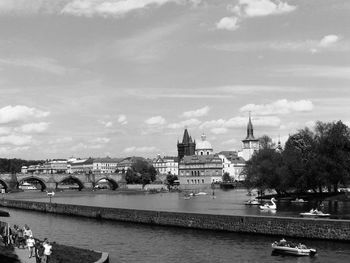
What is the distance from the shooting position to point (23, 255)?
37188 mm

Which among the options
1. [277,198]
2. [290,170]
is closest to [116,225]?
[290,170]

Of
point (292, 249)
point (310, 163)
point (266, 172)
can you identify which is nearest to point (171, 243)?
point (292, 249)

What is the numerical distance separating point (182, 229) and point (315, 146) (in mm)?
54776

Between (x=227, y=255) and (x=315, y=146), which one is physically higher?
(x=315, y=146)

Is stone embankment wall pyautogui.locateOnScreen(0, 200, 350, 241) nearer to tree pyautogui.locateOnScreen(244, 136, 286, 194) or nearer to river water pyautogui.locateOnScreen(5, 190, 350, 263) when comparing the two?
river water pyautogui.locateOnScreen(5, 190, 350, 263)

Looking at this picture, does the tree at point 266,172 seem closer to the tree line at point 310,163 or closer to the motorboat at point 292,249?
the tree line at point 310,163

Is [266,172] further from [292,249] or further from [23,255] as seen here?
[23,255]

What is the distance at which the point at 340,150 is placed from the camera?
107125mm

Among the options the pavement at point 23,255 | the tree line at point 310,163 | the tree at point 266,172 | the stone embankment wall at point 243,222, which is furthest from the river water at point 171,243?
the tree at point 266,172

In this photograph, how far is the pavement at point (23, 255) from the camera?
1411 inches

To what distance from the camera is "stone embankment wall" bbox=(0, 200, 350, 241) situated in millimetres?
51531

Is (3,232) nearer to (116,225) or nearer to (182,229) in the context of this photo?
(182,229)

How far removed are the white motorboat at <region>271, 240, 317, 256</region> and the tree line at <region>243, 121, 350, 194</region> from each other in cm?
6143

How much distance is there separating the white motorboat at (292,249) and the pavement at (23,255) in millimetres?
19835
